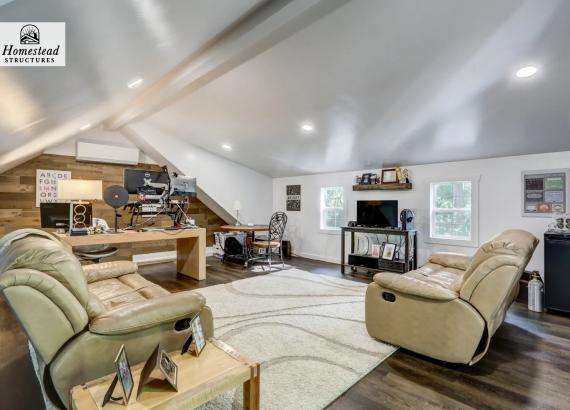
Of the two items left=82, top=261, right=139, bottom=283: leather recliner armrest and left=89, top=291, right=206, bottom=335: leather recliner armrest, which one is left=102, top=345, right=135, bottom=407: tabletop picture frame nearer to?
left=89, top=291, right=206, bottom=335: leather recliner armrest

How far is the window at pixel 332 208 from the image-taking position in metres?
6.15

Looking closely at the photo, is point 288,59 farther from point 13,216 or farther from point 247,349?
point 13,216

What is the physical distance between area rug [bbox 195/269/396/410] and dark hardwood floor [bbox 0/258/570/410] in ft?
0.46

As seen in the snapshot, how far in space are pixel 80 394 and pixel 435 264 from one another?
3591mm

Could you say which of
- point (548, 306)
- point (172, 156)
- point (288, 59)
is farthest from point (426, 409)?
point (172, 156)

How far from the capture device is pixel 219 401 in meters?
1.77

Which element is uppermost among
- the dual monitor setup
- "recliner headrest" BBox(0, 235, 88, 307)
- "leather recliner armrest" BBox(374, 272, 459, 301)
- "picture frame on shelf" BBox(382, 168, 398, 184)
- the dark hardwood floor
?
"picture frame on shelf" BBox(382, 168, 398, 184)

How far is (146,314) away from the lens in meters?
1.60

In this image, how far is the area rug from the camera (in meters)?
1.87

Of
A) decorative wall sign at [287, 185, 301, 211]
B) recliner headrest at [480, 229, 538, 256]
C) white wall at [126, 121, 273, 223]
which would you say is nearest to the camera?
recliner headrest at [480, 229, 538, 256]

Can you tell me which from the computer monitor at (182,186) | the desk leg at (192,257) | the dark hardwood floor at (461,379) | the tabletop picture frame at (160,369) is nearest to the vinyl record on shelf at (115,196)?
the computer monitor at (182,186)

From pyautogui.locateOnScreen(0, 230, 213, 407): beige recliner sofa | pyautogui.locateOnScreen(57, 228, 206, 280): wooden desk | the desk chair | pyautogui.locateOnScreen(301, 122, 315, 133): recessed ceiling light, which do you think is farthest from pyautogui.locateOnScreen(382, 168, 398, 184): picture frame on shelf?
pyautogui.locateOnScreen(0, 230, 213, 407): beige recliner sofa

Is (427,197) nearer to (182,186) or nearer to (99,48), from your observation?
(182,186)

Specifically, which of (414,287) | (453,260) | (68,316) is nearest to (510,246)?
(414,287)
